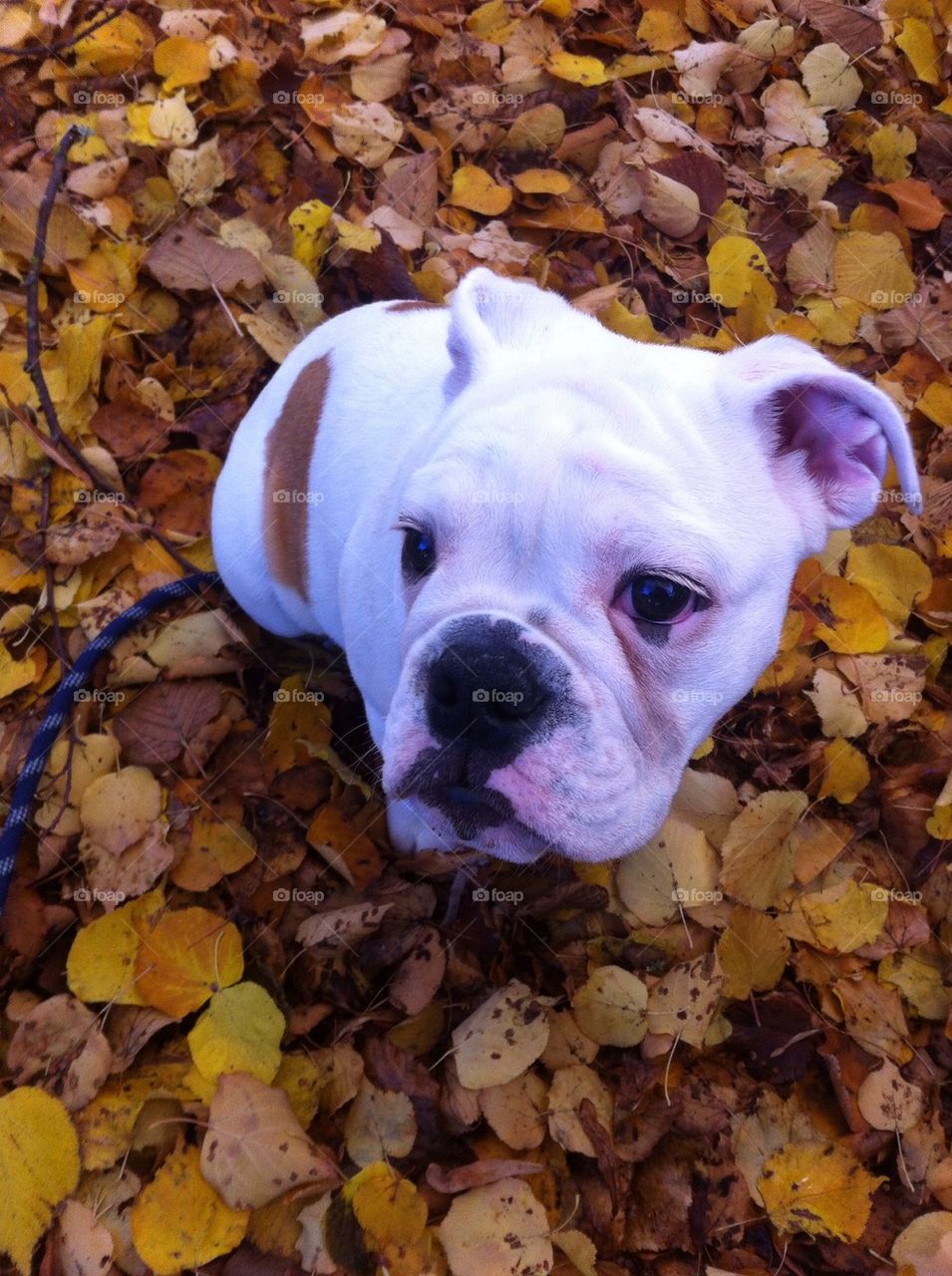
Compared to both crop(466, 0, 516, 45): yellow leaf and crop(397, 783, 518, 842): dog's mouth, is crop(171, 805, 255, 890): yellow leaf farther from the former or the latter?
crop(466, 0, 516, 45): yellow leaf

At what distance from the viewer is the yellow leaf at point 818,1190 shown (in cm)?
238

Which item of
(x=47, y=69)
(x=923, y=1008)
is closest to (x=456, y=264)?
(x=47, y=69)

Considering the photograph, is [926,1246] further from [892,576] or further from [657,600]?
[892,576]

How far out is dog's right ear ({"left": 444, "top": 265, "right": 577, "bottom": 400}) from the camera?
2.11 metres

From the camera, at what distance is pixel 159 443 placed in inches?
133

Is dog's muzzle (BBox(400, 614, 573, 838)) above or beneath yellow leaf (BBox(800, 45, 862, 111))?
above

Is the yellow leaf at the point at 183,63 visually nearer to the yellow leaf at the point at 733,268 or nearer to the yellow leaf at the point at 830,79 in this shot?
the yellow leaf at the point at 733,268

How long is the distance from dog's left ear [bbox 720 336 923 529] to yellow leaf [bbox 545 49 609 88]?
9.06ft

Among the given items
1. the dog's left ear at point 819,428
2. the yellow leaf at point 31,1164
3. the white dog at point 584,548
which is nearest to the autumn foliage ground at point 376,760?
the yellow leaf at point 31,1164

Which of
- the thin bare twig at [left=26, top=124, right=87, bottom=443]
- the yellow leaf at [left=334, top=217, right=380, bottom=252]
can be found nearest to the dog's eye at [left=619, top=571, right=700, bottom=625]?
the thin bare twig at [left=26, top=124, right=87, bottom=443]

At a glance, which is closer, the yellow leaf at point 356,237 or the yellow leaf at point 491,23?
the yellow leaf at point 356,237

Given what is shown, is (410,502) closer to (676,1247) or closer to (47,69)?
(676,1247)

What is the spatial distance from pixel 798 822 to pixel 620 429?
1.67 metres

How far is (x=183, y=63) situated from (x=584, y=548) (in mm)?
3390
